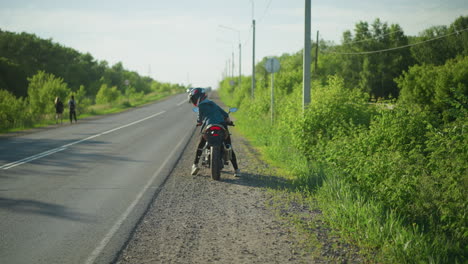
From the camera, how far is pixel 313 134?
10.2 m

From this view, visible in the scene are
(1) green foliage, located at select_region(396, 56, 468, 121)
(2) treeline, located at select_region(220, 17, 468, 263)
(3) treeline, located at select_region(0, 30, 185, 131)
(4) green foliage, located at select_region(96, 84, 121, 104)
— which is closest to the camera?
(2) treeline, located at select_region(220, 17, 468, 263)

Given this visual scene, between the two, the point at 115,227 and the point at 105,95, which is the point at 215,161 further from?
the point at 105,95

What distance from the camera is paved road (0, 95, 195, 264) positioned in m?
4.94

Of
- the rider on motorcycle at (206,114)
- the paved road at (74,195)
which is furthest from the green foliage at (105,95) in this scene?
the rider on motorcycle at (206,114)

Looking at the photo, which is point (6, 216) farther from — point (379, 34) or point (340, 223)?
point (379, 34)

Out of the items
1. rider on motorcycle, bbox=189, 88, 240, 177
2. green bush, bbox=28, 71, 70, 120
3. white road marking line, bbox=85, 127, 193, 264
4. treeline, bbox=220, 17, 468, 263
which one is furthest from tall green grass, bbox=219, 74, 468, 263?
green bush, bbox=28, 71, 70, 120

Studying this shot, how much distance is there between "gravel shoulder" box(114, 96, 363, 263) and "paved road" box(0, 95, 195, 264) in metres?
0.36

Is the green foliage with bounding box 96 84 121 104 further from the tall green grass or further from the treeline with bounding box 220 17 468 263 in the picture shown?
the tall green grass

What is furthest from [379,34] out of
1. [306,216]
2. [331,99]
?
[306,216]

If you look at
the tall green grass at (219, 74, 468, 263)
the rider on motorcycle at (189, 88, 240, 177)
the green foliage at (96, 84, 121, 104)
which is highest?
the green foliage at (96, 84, 121, 104)

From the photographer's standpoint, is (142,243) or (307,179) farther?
(307,179)

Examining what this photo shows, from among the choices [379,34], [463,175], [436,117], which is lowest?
[463,175]

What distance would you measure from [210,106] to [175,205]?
3.00m

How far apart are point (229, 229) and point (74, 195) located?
357cm
